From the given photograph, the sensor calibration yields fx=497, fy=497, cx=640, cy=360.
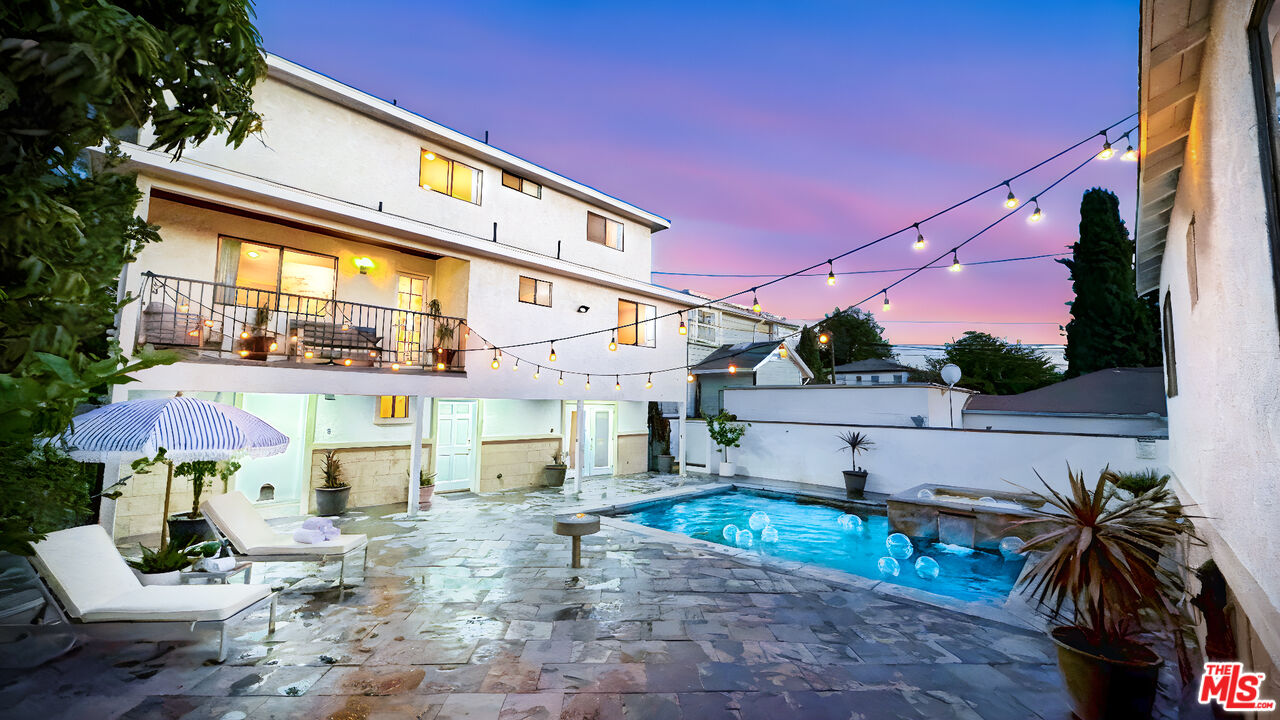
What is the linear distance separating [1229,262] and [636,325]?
13.9 meters

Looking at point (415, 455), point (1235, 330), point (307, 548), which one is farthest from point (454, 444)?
point (1235, 330)

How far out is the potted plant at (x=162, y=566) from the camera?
574 cm

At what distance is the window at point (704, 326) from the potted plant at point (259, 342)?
1604 centimetres

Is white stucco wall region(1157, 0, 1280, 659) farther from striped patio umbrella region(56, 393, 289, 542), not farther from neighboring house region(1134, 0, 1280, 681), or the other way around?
striped patio umbrella region(56, 393, 289, 542)

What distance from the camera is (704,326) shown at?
81.7 ft

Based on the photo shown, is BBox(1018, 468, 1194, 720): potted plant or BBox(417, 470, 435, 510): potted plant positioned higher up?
BBox(1018, 468, 1194, 720): potted plant

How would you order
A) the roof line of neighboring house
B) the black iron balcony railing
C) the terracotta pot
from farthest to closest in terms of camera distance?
the roof line of neighboring house → the black iron balcony railing → the terracotta pot

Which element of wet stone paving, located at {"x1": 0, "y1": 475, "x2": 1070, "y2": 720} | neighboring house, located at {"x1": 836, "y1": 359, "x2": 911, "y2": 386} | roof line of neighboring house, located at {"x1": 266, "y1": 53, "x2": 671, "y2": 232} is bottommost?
wet stone paving, located at {"x1": 0, "y1": 475, "x2": 1070, "y2": 720}

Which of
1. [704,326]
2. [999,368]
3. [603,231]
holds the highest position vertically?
[603,231]

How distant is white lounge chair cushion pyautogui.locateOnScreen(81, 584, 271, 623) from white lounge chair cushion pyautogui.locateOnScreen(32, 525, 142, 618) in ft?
0.44

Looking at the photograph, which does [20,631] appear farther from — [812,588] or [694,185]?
[694,185]

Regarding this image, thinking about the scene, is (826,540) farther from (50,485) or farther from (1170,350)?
(50,485)

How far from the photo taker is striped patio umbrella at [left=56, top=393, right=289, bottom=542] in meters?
5.12

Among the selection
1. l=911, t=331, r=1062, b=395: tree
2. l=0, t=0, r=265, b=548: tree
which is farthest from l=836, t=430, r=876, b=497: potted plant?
l=911, t=331, r=1062, b=395: tree
